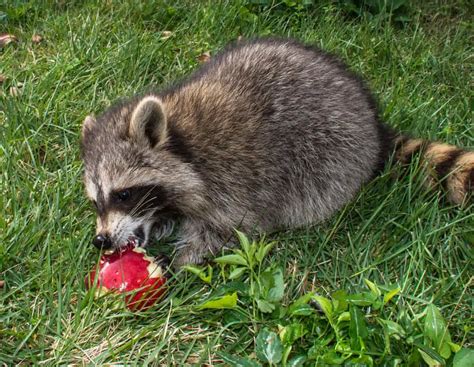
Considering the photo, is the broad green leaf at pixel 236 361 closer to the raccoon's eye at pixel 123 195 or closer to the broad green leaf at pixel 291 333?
the broad green leaf at pixel 291 333

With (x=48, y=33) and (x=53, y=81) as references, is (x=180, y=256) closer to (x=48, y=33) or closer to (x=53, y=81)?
(x=53, y=81)

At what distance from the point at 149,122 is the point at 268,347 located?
44.8 inches

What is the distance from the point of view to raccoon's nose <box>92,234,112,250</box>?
8.63 feet

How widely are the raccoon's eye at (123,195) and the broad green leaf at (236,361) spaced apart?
0.84 metres

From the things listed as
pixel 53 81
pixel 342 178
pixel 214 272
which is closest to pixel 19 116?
pixel 53 81

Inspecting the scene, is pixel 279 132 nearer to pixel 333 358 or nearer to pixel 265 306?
pixel 265 306

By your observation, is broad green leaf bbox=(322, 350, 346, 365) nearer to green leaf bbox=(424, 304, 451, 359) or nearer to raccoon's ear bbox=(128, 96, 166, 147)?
green leaf bbox=(424, 304, 451, 359)

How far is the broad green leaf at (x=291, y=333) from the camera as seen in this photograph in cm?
232

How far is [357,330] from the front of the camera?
2232mm

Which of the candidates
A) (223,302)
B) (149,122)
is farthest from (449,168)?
(149,122)

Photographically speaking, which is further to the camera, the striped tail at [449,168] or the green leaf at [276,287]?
the striped tail at [449,168]

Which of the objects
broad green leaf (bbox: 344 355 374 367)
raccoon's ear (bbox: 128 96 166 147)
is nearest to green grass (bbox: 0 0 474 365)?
broad green leaf (bbox: 344 355 374 367)

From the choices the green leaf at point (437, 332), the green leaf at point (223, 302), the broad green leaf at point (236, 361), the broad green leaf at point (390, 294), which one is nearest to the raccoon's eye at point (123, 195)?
the green leaf at point (223, 302)

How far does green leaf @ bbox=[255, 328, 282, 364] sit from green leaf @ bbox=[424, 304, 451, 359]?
55 centimetres
